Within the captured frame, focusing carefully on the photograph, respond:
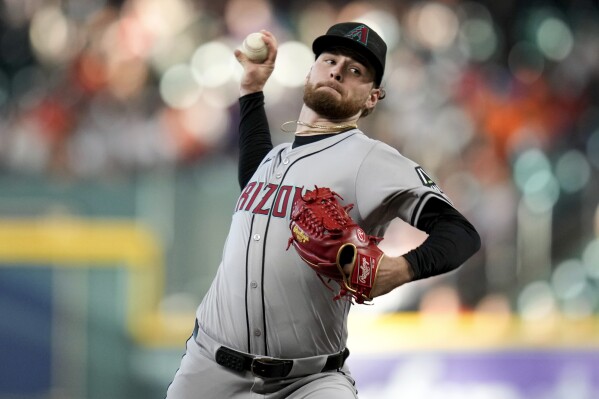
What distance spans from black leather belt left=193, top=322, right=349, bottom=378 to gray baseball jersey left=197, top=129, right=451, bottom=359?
3cm

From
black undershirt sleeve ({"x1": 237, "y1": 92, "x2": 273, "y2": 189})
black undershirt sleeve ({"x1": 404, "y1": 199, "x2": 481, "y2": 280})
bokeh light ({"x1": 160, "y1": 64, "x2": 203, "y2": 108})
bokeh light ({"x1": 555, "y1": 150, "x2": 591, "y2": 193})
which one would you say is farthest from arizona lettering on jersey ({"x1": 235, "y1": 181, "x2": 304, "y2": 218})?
bokeh light ({"x1": 160, "y1": 64, "x2": 203, "y2": 108})

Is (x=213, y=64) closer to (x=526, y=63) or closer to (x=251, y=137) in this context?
(x=526, y=63)

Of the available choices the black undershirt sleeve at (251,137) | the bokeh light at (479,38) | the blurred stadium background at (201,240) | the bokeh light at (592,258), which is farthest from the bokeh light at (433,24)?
the black undershirt sleeve at (251,137)

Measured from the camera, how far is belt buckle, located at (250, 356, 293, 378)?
2891 millimetres

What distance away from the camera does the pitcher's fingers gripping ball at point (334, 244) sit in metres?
2.48

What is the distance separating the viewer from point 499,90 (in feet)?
26.1

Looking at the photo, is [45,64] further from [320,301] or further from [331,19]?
[320,301]

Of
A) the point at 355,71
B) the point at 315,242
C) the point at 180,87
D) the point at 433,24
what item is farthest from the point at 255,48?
the point at 433,24

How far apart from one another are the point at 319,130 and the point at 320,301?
625 millimetres

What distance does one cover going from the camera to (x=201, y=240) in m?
6.26

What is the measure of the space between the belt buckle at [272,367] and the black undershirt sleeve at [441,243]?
581 mm

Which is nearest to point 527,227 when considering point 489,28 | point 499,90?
point 499,90

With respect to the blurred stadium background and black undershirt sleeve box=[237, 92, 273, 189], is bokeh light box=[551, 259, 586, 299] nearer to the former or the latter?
the blurred stadium background

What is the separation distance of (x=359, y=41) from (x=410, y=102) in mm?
4558
